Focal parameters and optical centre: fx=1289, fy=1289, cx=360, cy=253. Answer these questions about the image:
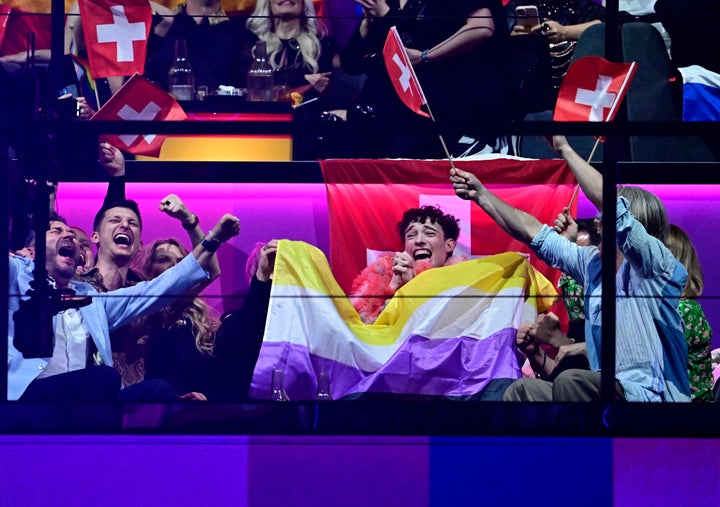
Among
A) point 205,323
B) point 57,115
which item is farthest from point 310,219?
point 57,115

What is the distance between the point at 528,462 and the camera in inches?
116

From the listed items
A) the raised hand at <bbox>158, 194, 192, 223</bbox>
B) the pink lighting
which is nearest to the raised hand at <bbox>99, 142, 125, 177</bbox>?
the pink lighting

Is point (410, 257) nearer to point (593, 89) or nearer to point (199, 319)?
point (199, 319)

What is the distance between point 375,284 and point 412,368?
0.44m

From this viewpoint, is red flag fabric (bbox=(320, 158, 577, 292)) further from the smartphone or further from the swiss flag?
the smartphone

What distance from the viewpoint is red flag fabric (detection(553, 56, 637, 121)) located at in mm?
3123

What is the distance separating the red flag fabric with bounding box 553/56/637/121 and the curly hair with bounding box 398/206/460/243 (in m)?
0.66

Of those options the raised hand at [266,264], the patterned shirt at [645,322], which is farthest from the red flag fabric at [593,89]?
the raised hand at [266,264]

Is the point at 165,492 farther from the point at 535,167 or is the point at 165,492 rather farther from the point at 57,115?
the point at 535,167

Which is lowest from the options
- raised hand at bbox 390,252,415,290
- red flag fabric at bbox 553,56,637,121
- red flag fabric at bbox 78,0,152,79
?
raised hand at bbox 390,252,415,290

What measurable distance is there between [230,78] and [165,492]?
81.1 inches

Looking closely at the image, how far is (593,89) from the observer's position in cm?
323

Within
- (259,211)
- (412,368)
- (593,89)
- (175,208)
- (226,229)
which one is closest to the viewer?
(593,89)

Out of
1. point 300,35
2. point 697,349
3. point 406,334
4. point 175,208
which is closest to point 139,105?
point 175,208
